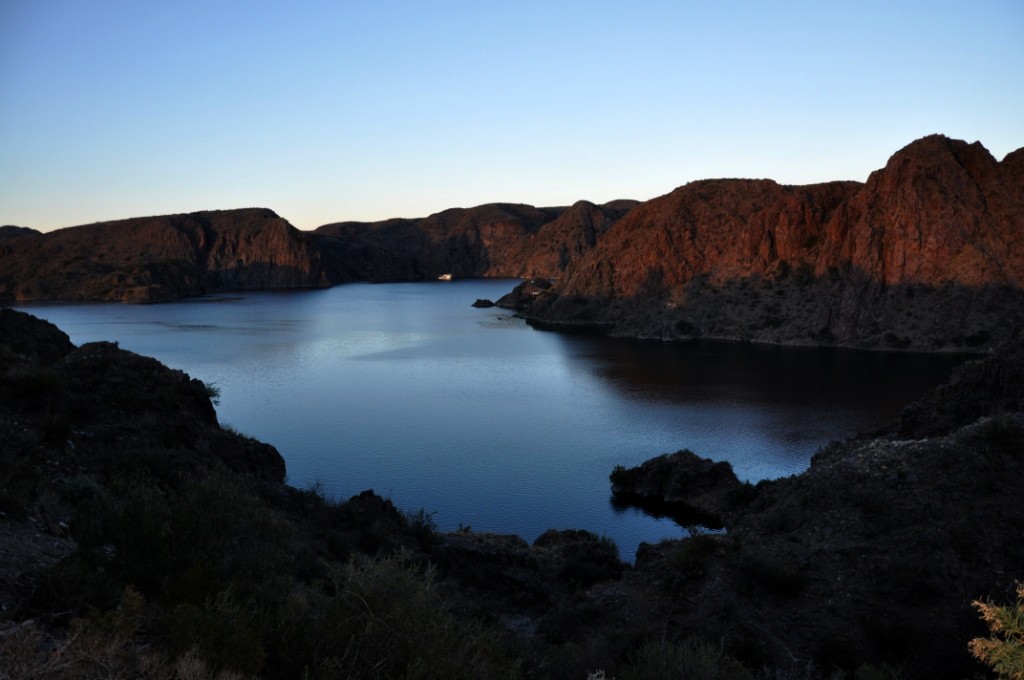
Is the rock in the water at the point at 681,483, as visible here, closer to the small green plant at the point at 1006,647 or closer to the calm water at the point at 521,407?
the calm water at the point at 521,407

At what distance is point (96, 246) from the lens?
167875mm

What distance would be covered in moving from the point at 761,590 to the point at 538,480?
1526 cm

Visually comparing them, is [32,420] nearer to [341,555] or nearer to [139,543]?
[341,555]

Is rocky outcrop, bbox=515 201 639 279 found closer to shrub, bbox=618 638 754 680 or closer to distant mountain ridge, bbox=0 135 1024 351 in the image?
distant mountain ridge, bbox=0 135 1024 351

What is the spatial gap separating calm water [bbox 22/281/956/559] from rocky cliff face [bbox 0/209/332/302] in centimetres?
7170

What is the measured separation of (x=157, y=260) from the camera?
6250 inches

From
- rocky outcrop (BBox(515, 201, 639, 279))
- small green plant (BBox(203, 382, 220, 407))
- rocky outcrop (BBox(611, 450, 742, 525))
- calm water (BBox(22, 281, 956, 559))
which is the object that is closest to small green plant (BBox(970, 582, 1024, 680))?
calm water (BBox(22, 281, 956, 559))

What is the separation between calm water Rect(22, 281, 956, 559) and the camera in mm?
28016

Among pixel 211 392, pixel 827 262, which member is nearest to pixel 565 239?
pixel 827 262

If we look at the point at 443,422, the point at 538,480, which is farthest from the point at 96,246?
the point at 538,480

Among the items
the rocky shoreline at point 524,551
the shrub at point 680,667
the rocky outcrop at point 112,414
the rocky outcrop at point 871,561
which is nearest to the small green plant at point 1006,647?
the shrub at point 680,667

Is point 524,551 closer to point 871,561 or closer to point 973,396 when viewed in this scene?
point 871,561

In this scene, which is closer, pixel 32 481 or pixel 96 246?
pixel 32 481

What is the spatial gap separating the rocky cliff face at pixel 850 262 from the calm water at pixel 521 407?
19.9 feet
